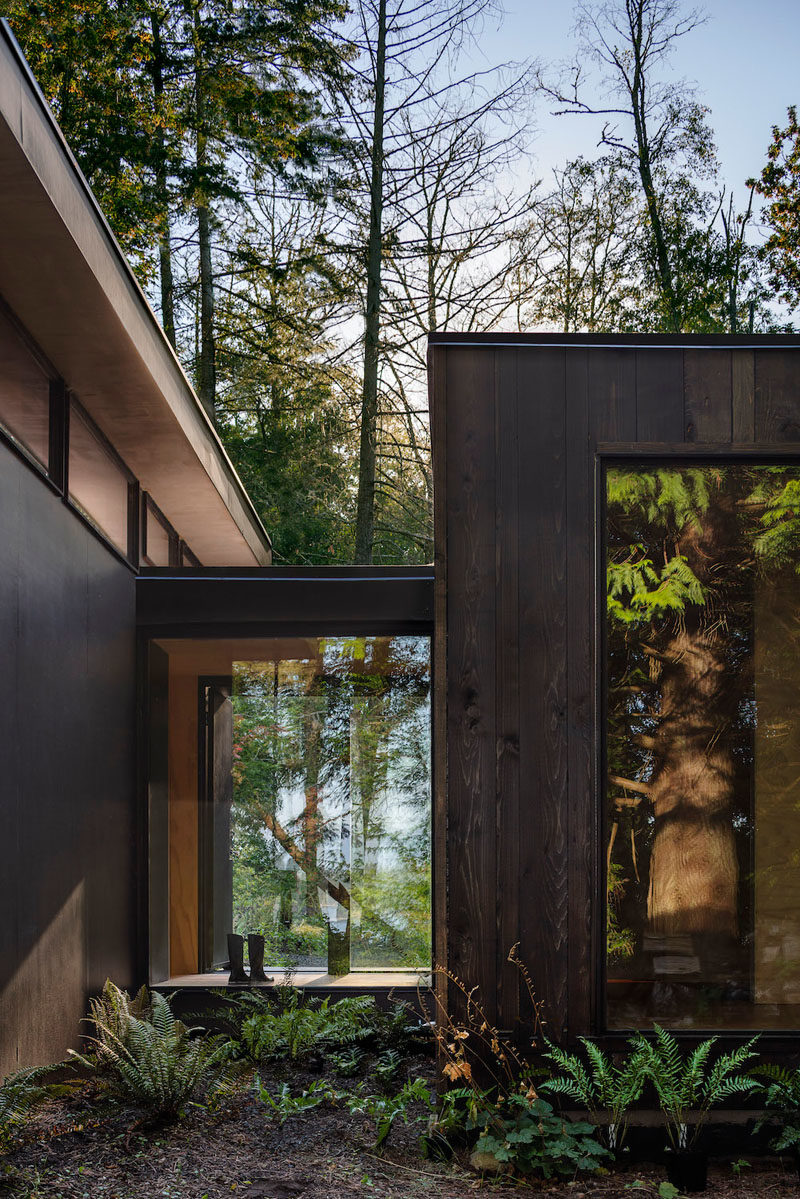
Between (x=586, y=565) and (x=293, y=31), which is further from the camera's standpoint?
(x=293, y=31)

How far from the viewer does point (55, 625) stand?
193 inches

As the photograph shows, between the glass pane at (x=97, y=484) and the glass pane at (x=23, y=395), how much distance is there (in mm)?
439

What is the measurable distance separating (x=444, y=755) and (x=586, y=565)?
36.3 inches

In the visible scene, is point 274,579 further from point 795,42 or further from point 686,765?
point 795,42

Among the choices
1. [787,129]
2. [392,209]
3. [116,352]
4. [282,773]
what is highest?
[787,129]

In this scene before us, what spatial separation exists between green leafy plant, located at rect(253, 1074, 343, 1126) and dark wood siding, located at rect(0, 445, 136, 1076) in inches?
38.7

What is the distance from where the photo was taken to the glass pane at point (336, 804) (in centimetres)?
634

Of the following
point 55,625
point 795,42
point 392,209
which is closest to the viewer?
point 55,625

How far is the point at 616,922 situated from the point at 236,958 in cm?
299

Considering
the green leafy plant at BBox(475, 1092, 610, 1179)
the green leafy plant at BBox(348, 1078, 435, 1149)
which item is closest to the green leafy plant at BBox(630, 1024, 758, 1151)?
the green leafy plant at BBox(475, 1092, 610, 1179)

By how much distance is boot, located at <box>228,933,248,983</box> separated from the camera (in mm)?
6246

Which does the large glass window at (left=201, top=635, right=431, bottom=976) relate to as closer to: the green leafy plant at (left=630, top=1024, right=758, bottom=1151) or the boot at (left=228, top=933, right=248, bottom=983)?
the boot at (left=228, top=933, right=248, bottom=983)

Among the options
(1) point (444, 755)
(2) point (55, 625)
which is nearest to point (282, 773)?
(2) point (55, 625)

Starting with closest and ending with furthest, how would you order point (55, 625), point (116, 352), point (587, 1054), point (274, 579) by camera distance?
point (587, 1054) < point (55, 625) < point (116, 352) < point (274, 579)
